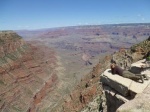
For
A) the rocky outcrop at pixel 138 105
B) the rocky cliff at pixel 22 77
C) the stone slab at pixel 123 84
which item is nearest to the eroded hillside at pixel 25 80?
the rocky cliff at pixel 22 77

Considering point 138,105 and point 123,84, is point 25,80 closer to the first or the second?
point 123,84

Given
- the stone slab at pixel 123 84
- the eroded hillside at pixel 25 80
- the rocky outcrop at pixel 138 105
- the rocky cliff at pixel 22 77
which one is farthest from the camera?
the rocky cliff at pixel 22 77

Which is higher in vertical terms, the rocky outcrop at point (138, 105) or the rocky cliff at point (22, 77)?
the rocky outcrop at point (138, 105)

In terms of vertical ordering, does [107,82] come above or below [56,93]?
above

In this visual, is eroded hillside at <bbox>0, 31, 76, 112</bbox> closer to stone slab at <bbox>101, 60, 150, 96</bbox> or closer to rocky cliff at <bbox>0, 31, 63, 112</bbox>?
rocky cliff at <bbox>0, 31, 63, 112</bbox>

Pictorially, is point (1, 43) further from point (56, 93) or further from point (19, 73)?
point (56, 93)

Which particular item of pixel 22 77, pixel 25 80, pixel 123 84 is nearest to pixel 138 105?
pixel 123 84

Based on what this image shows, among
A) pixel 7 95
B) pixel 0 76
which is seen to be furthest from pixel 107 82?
pixel 0 76

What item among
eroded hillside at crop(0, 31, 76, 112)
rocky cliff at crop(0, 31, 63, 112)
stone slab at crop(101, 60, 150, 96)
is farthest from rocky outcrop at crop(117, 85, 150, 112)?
rocky cliff at crop(0, 31, 63, 112)

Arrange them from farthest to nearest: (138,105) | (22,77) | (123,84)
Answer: (22,77)
(123,84)
(138,105)

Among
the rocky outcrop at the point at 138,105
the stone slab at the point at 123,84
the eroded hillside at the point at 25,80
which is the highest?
the rocky outcrop at the point at 138,105

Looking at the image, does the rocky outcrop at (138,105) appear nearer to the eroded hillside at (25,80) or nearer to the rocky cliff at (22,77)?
the eroded hillside at (25,80)
